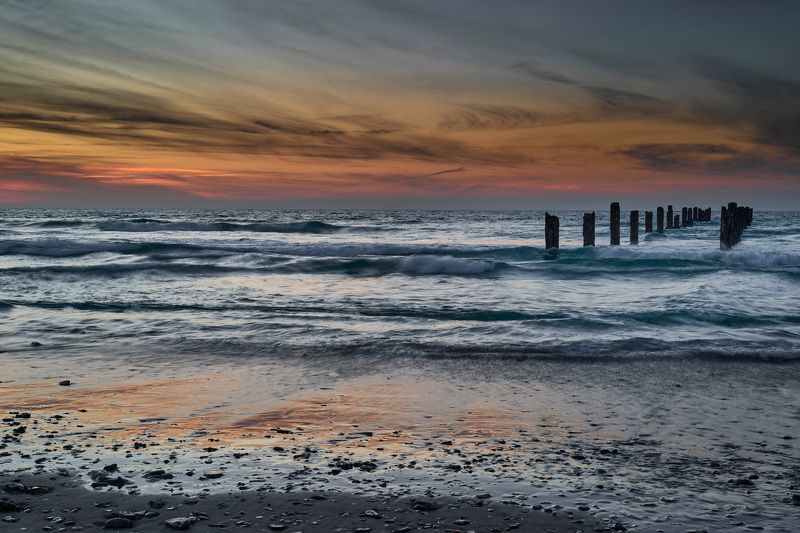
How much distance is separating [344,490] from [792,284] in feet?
58.4

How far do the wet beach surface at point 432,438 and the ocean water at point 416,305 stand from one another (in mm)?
1255

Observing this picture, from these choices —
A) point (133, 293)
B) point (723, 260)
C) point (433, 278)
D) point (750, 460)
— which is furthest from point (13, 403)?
point (723, 260)

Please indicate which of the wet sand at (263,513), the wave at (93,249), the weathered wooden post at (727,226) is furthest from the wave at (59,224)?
the wet sand at (263,513)

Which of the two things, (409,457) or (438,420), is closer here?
(409,457)

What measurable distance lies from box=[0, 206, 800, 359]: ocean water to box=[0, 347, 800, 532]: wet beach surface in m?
1.26

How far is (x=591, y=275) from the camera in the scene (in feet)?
68.4

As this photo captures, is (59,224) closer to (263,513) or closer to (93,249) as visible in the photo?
(93,249)

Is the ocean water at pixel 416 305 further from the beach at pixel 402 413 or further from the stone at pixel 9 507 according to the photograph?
the stone at pixel 9 507

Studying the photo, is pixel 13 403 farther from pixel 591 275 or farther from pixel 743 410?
pixel 591 275

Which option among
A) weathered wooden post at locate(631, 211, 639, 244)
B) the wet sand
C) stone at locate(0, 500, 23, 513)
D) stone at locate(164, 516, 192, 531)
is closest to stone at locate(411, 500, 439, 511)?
the wet sand

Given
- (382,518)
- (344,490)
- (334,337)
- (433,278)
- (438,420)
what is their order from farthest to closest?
(433,278) → (334,337) → (438,420) → (344,490) → (382,518)

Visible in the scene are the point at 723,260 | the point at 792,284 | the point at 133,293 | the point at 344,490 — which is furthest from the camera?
the point at 723,260

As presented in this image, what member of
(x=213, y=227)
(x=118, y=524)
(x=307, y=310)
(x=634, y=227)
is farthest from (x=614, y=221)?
(x=213, y=227)

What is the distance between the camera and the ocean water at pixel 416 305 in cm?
902
